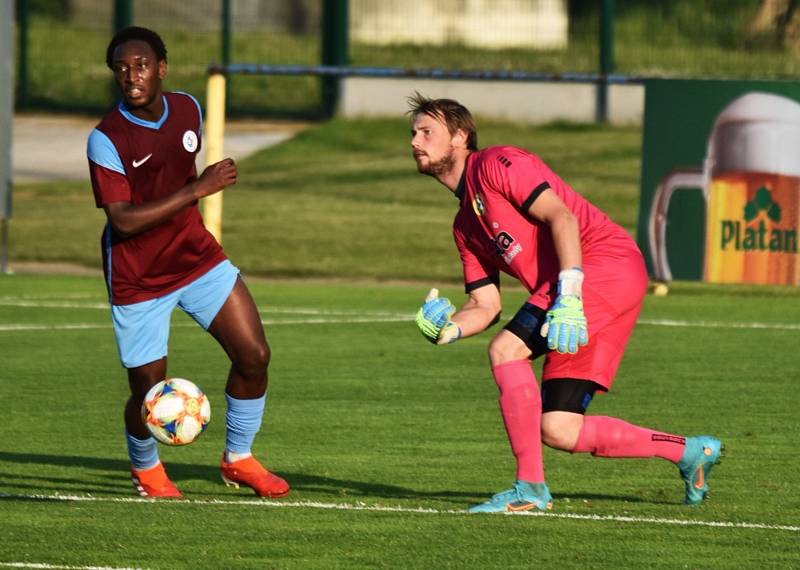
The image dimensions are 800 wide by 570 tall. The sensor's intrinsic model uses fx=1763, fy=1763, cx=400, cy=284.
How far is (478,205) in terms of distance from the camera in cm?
715

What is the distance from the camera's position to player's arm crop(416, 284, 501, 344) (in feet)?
24.2

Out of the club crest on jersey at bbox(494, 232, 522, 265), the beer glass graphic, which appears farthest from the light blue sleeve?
the beer glass graphic

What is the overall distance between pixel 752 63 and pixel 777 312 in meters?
16.1

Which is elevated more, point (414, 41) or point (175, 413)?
point (414, 41)

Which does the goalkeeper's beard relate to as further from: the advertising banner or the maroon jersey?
the advertising banner

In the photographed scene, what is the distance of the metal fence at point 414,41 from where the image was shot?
30.3m

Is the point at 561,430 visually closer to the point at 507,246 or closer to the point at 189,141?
the point at 507,246

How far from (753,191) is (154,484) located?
28.7 feet

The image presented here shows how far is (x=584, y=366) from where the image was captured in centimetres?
716

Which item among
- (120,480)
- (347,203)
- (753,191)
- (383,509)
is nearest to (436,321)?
(383,509)

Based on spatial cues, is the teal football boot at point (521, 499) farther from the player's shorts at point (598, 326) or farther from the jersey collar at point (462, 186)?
the jersey collar at point (462, 186)

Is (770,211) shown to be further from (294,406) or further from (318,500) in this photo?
(318,500)

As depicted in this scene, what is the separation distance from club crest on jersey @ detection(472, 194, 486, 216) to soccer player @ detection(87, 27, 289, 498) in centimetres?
109

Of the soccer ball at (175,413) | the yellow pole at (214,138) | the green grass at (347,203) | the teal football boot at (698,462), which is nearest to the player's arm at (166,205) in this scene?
the soccer ball at (175,413)
